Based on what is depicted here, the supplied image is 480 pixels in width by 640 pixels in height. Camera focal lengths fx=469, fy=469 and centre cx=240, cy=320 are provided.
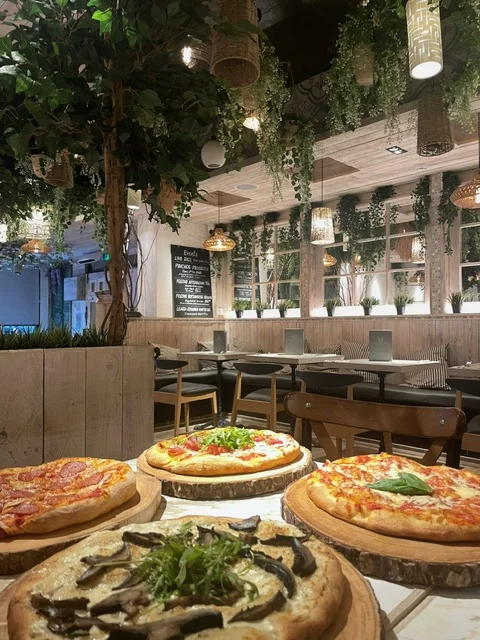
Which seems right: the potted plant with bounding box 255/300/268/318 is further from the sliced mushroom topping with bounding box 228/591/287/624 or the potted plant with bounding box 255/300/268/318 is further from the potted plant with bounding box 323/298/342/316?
the sliced mushroom topping with bounding box 228/591/287/624

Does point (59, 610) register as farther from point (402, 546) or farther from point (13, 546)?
point (402, 546)

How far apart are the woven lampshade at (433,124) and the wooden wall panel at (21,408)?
3.39m

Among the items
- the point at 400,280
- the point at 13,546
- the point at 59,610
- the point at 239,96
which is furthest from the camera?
the point at 400,280

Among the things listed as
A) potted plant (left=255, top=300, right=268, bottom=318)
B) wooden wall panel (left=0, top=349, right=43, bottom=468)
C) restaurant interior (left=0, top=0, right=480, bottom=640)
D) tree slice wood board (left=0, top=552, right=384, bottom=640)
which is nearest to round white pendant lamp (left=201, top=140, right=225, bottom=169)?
restaurant interior (left=0, top=0, right=480, bottom=640)

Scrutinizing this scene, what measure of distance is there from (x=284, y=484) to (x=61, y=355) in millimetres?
1021

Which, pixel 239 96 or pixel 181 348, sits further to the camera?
pixel 181 348

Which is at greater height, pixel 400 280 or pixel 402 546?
pixel 400 280

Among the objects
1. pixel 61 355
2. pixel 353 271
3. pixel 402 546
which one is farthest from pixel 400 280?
pixel 402 546

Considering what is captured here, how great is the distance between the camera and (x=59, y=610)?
2.08ft

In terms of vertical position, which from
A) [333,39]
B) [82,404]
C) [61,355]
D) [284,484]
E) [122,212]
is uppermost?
[333,39]

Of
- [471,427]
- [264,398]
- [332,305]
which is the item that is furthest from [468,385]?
[332,305]

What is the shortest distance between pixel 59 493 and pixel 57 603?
0.44 metres

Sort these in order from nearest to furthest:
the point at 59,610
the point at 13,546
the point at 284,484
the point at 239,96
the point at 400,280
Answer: the point at 59,610
the point at 13,546
the point at 284,484
the point at 239,96
the point at 400,280

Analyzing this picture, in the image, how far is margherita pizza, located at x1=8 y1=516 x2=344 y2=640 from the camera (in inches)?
23.5
